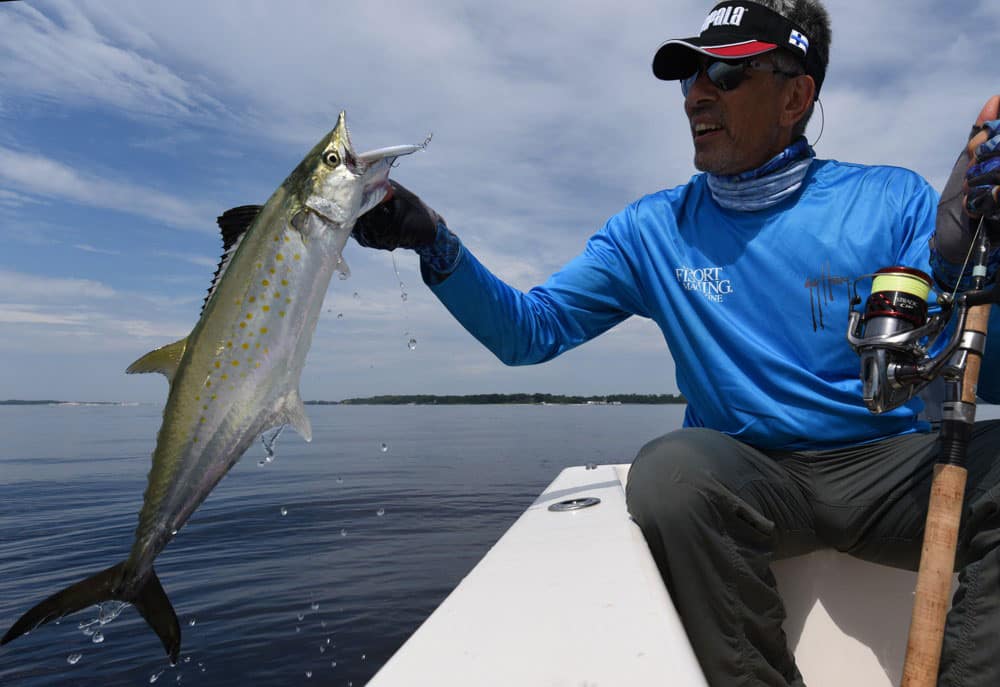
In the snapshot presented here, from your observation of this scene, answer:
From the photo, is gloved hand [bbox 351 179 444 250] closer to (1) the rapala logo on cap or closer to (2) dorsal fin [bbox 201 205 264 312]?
(2) dorsal fin [bbox 201 205 264 312]

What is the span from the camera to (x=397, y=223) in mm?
2334

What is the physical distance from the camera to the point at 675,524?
2.03 metres

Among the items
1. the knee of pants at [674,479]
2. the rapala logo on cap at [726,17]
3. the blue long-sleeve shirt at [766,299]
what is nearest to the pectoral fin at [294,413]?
the blue long-sleeve shirt at [766,299]

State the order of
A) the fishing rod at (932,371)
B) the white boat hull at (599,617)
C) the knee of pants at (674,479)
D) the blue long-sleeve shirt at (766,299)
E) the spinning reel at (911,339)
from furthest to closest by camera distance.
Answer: the blue long-sleeve shirt at (766,299), the knee of pants at (674,479), the spinning reel at (911,339), the fishing rod at (932,371), the white boat hull at (599,617)

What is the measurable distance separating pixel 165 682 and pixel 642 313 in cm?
398

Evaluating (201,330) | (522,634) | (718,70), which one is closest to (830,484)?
(522,634)

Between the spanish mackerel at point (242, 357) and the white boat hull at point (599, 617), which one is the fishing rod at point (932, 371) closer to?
the white boat hull at point (599, 617)

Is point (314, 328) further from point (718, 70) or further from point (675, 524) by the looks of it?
point (718, 70)

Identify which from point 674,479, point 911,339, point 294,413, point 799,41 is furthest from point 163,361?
point 799,41

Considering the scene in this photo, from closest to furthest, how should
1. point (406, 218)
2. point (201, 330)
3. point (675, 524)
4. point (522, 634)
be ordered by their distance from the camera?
point (522, 634) → point (201, 330) → point (675, 524) → point (406, 218)

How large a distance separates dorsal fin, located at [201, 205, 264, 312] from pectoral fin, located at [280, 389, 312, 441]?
37 cm

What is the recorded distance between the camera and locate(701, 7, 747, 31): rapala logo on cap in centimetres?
269

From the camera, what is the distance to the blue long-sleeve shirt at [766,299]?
8.12 ft

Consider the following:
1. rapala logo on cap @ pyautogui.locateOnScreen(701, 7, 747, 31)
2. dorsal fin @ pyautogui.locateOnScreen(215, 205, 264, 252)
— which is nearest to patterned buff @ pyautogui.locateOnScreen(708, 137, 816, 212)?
rapala logo on cap @ pyautogui.locateOnScreen(701, 7, 747, 31)
